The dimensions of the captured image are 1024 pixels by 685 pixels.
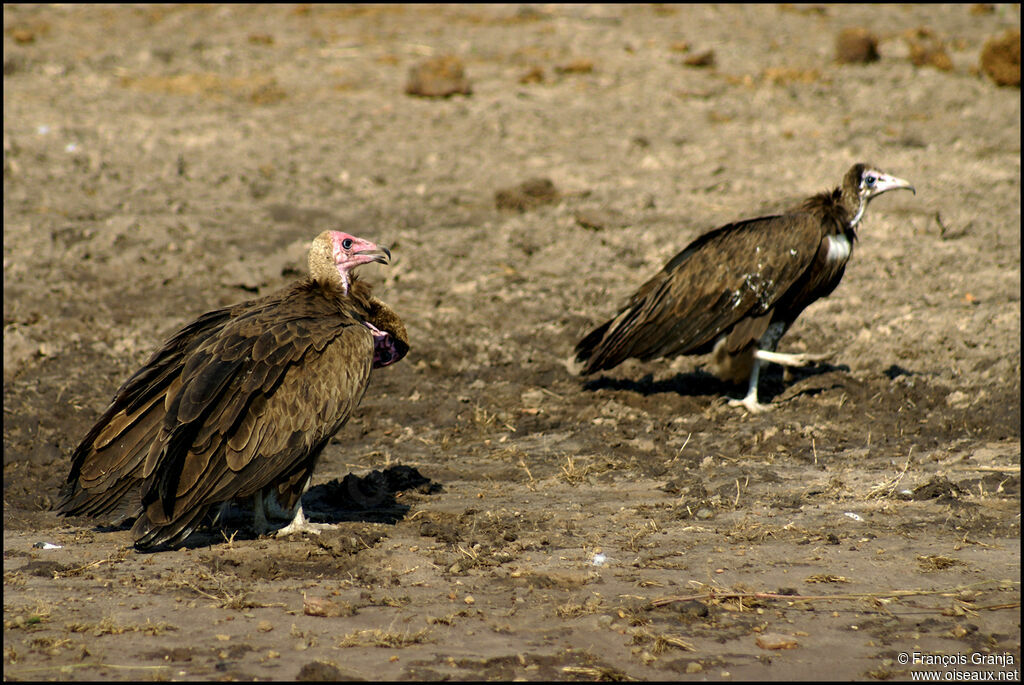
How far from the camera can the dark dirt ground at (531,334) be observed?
480 cm

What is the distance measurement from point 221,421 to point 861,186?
5.38m

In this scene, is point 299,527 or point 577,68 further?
point 577,68

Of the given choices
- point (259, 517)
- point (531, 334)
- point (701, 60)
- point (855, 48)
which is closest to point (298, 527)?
point (259, 517)

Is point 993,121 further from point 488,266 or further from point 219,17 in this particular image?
point 219,17

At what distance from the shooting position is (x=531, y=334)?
377 inches

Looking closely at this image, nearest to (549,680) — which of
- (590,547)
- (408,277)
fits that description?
(590,547)

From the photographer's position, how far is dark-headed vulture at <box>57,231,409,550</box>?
212 inches

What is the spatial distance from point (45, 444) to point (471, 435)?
9.07 ft

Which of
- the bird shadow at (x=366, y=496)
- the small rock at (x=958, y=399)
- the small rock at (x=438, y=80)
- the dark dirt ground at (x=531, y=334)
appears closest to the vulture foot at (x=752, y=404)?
the dark dirt ground at (x=531, y=334)

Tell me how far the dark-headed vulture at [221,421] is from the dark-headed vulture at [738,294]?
2.81 metres

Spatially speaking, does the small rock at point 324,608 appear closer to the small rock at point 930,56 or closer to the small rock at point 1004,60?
the small rock at point 1004,60

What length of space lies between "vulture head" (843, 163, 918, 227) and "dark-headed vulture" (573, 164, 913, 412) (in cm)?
9

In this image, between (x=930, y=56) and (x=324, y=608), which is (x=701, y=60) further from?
(x=324, y=608)

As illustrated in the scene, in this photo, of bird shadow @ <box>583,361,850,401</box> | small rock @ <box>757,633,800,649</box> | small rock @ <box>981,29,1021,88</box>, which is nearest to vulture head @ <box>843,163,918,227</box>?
bird shadow @ <box>583,361,850,401</box>
